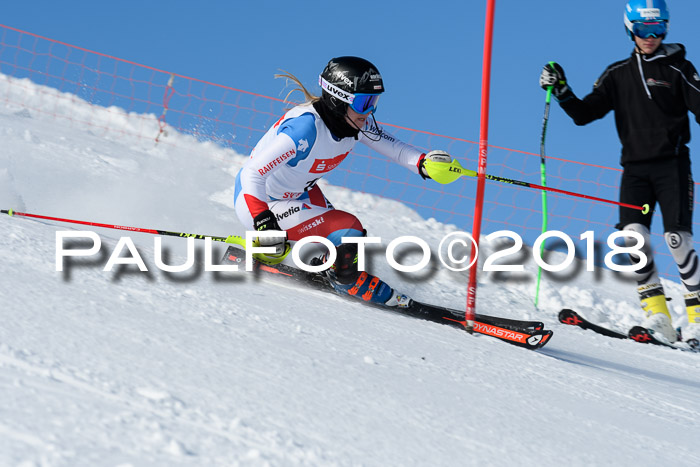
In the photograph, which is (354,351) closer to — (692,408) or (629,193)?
(692,408)

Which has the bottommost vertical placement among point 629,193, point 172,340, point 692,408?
point 692,408

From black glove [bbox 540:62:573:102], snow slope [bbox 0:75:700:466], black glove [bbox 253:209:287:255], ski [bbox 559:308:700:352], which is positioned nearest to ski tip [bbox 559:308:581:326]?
ski [bbox 559:308:700:352]

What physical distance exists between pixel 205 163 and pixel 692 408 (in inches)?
304

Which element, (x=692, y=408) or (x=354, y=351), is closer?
(x=354, y=351)

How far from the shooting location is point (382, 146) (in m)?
4.60

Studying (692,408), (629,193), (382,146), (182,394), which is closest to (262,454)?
(182,394)

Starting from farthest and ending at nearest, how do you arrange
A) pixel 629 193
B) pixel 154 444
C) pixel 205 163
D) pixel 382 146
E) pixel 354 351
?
pixel 205 163
pixel 629 193
pixel 382 146
pixel 354 351
pixel 154 444

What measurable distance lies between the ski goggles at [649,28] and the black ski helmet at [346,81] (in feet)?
7.49

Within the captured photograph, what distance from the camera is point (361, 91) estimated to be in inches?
158

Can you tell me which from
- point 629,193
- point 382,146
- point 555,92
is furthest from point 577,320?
point 382,146

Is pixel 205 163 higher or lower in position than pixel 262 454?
higher

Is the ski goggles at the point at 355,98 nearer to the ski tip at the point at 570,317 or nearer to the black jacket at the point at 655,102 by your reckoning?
the black jacket at the point at 655,102

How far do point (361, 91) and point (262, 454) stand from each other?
270 centimetres

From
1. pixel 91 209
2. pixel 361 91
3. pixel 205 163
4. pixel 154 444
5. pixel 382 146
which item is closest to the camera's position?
pixel 154 444
